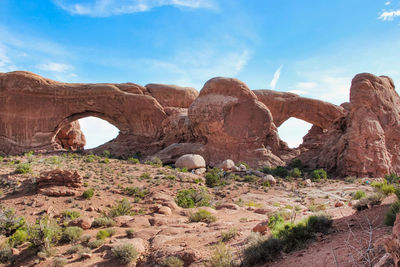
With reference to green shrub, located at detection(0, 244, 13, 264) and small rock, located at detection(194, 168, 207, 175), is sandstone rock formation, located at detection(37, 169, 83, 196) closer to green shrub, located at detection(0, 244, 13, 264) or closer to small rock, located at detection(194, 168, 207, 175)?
green shrub, located at detection(0, 244, 13, 264)

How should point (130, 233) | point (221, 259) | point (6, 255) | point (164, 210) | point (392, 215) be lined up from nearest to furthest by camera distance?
point (392, 215) < point (221, 259) < point (6, 255) < point (130, 233) < point (164, 210)

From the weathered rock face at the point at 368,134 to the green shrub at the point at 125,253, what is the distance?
15494 millimetres

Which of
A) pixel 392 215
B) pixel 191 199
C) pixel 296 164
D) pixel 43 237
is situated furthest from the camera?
pixel 296 164

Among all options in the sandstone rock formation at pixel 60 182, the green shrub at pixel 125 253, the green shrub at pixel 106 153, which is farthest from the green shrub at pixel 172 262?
the green shrub at pixel 106 153

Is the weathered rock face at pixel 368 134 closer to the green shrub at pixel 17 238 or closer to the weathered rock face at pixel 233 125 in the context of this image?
Answer: the weathered rock face at pixel 233 125

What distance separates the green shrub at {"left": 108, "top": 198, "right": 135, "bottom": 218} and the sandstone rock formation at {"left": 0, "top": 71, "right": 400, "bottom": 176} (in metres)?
10.5

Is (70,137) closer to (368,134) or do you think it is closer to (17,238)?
(17,238)

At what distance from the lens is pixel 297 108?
31688 mm

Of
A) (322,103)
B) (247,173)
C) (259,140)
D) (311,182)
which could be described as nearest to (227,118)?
(259,140)

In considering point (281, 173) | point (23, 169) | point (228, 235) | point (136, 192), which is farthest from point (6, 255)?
point (281, 173)

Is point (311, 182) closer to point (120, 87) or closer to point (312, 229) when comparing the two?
point (312, 229)

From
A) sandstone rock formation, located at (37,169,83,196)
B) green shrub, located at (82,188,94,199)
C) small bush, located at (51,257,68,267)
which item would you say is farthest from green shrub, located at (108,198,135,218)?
small bush, located at (51,257,68,267)

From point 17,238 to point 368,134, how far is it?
18.2 m

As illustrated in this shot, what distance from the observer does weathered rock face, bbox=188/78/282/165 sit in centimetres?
2198
